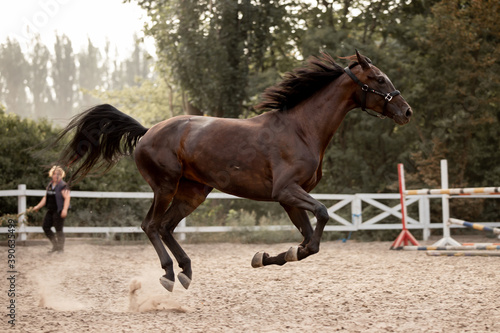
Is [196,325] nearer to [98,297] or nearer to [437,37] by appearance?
[98,297]

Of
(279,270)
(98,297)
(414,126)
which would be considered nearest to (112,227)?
(279,270)

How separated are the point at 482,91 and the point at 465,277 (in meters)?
10.7

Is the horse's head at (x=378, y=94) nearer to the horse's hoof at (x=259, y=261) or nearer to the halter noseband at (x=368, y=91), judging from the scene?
the halter noseband at (x=368, y=91)

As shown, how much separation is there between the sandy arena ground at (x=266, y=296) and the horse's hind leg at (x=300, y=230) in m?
0.44

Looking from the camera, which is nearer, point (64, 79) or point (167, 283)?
point (167, 283)

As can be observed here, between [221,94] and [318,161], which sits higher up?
[221,94]

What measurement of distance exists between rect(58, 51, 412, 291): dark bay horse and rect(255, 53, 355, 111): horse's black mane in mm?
11

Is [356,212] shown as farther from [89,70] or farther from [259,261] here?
[89,70]

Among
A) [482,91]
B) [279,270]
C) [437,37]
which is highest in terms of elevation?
[437,37]

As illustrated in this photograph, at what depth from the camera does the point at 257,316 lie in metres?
4.89

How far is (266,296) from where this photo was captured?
5.92 meters

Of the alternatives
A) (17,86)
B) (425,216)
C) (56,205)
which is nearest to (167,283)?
(56,205)

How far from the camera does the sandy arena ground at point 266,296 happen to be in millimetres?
4500

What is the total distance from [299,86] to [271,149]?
2.70 feet
